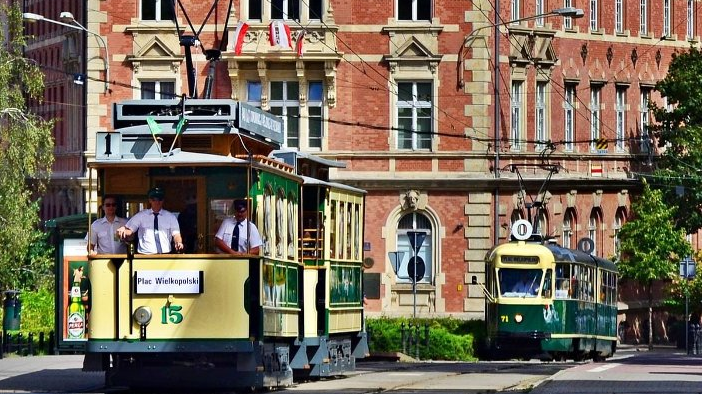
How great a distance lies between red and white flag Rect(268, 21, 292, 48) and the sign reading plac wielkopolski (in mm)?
28354

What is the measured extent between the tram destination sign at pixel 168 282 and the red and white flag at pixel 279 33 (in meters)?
32.9

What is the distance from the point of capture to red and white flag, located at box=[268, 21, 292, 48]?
2357 inches

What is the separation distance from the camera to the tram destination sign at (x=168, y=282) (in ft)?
89.4

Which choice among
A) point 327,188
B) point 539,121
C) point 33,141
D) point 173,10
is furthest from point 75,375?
point 539,121

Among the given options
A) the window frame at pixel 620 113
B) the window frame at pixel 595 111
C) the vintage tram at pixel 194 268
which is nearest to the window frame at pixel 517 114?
the window frame at pixel 595 111

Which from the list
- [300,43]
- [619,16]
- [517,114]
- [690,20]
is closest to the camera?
[300,43]

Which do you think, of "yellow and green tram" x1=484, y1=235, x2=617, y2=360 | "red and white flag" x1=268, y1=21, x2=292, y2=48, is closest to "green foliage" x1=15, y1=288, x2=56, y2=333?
"yellow and green tram" x1=484, y1=235, x2=617, y2=360

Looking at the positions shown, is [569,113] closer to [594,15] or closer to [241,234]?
[594,15]

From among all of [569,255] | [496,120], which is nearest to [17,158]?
[496,120]

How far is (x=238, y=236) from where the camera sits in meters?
27.5

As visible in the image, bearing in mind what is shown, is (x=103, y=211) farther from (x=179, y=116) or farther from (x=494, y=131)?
(x=494, y=131)

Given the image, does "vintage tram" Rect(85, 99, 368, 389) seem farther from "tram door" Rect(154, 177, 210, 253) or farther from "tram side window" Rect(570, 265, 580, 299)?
"tram side window" Rect(570, 265, 580, 299)

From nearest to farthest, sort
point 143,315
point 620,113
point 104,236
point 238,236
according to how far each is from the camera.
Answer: point 143,315 → point 238,236 → point 104,236 → point 620,113

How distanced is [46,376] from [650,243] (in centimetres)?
3840
